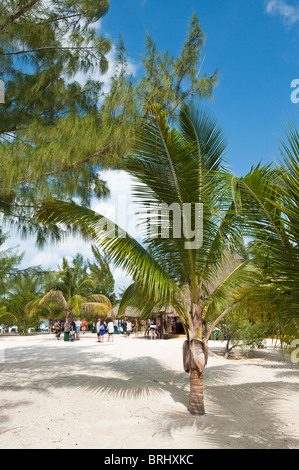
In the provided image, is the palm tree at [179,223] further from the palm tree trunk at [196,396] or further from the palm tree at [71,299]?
the palm tree at [71,299]

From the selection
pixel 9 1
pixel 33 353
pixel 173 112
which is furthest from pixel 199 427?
pixel 33 353

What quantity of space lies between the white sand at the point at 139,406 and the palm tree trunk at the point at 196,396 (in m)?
0.14

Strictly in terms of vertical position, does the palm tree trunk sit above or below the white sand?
Result: above

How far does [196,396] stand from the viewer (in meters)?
5.56

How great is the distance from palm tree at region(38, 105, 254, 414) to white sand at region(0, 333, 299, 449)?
2.71 feet

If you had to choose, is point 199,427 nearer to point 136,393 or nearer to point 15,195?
point 136,393

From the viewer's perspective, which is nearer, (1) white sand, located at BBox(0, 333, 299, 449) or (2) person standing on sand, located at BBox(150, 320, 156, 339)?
(1) white sand, located at BBox(0, 333, 299, 449)

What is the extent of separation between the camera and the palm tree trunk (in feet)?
18.0

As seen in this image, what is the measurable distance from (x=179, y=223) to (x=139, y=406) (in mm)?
3286

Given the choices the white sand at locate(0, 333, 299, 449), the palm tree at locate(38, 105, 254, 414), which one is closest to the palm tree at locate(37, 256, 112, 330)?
the white sand at locate(0, 333, 299, 449)

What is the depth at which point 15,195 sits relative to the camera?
21.4ft

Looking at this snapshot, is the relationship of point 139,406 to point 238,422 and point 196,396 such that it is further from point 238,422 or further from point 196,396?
Result: point 238,422

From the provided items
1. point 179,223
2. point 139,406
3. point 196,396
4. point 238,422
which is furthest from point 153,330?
point 179,223

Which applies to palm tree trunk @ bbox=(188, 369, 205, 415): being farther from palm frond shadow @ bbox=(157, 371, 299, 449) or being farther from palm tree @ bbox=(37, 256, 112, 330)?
palm tree @ bbox=(37, 256, 112, 330)
